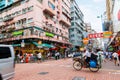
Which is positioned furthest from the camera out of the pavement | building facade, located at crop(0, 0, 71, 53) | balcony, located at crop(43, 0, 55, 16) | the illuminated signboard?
the illuminated signboard

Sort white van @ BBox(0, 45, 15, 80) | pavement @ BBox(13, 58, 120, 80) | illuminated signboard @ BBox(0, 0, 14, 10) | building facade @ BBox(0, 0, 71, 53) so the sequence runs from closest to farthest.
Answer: white van @ BBox(0, 45, 15, 80) < pavement @ BBox(13, 58, 120, 80) < building facade @ BBox(0, 0, 71, 53) < illuminated signboard @ BBox(0, 0, 14, 10)

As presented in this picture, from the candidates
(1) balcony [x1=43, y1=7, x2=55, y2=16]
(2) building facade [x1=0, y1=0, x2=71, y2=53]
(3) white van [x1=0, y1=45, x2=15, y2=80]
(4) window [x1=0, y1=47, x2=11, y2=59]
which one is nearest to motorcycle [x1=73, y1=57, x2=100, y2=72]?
(3) white van [x1=0, y1=45, x2=15, y2=80]

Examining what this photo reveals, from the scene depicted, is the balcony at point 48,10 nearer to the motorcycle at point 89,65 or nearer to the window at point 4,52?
the motorcycle at point 89,65

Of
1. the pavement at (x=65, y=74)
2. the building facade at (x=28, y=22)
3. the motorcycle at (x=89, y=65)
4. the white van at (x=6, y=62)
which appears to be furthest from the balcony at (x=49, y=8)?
the white van at (x=6, y=62)

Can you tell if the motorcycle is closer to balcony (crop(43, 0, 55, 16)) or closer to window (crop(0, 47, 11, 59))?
window (crop(0, 47, 11, 59))

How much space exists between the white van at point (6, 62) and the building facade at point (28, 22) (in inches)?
1092

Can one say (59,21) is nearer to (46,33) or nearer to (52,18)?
(52,18)

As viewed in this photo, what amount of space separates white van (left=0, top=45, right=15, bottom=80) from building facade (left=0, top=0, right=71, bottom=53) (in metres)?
27.7

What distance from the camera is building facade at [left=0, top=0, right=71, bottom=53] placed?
129 ft

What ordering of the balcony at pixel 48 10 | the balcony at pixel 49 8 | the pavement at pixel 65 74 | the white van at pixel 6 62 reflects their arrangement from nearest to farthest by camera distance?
the white van at pixel 6 62
the pavement at pixel 65 74
the balcony at pixel 49 8
the balcony at pixel 48 10

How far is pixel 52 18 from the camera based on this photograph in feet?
166

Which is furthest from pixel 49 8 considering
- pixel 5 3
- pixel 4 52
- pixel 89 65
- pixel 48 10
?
pixel 4 52

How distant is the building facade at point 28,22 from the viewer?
3941cm

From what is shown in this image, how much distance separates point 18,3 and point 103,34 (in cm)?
2182
